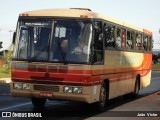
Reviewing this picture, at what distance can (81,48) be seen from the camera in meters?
13.2

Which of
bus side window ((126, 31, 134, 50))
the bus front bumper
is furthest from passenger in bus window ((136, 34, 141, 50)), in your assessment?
the bus front bumper

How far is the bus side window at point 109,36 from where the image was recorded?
49.1 ft

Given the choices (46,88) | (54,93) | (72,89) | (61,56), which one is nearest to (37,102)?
(46,88)

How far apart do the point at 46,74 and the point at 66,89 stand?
72 cm

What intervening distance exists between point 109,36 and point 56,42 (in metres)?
2.57

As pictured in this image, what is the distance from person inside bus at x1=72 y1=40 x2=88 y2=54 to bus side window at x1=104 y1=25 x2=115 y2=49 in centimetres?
176

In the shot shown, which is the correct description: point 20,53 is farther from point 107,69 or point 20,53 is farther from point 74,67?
point 107,69

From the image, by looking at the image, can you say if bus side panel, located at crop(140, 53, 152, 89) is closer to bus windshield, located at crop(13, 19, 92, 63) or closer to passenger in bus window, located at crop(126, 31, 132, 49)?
passenger in bus window, located at crop(126, 31, 132, 49)

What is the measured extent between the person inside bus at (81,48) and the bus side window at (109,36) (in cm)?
176

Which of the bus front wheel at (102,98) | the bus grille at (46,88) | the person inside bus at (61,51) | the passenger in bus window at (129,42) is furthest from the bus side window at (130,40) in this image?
the bus grille at (46,88)

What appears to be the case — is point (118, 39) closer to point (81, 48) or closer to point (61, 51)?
point (81, 48)

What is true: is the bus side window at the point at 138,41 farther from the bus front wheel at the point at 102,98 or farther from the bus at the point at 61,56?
the bus front wheel at the point at 102,98

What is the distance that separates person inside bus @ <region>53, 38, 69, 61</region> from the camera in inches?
521

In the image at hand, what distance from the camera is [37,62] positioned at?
1342 centimetres
